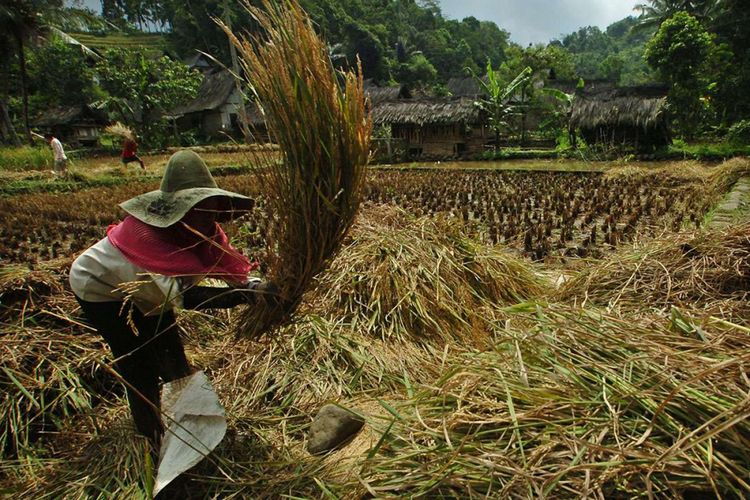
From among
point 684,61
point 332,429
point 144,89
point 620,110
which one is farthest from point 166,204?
point 144,89

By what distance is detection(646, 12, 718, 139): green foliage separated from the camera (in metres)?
14.7

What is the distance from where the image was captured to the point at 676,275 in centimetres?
262

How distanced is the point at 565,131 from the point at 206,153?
16.4 metres

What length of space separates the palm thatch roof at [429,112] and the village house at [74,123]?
17531 millimetres

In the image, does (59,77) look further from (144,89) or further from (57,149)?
(57,149)

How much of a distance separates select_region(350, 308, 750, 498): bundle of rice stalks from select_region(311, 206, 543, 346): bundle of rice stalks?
970 mm

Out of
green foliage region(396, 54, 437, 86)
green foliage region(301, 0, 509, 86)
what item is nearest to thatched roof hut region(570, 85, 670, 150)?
green foliage region(301, 0, 509, 86)

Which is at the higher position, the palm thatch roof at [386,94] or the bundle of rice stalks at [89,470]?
the palm thatch roof at [386,94]

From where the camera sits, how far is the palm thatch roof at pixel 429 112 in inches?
675

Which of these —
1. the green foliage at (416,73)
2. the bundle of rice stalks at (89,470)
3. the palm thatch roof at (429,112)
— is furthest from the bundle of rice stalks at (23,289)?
the green foliage at (416,73)

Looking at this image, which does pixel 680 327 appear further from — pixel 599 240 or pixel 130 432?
pixel 599 240

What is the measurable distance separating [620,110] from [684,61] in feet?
8.70

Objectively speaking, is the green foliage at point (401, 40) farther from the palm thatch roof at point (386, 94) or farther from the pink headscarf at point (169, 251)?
the pink headscarf at point (169, 251)

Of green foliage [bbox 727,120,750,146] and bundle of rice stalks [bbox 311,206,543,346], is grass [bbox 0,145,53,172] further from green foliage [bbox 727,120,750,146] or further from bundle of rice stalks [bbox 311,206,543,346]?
green foliage [bbox 727,120,750,146]
